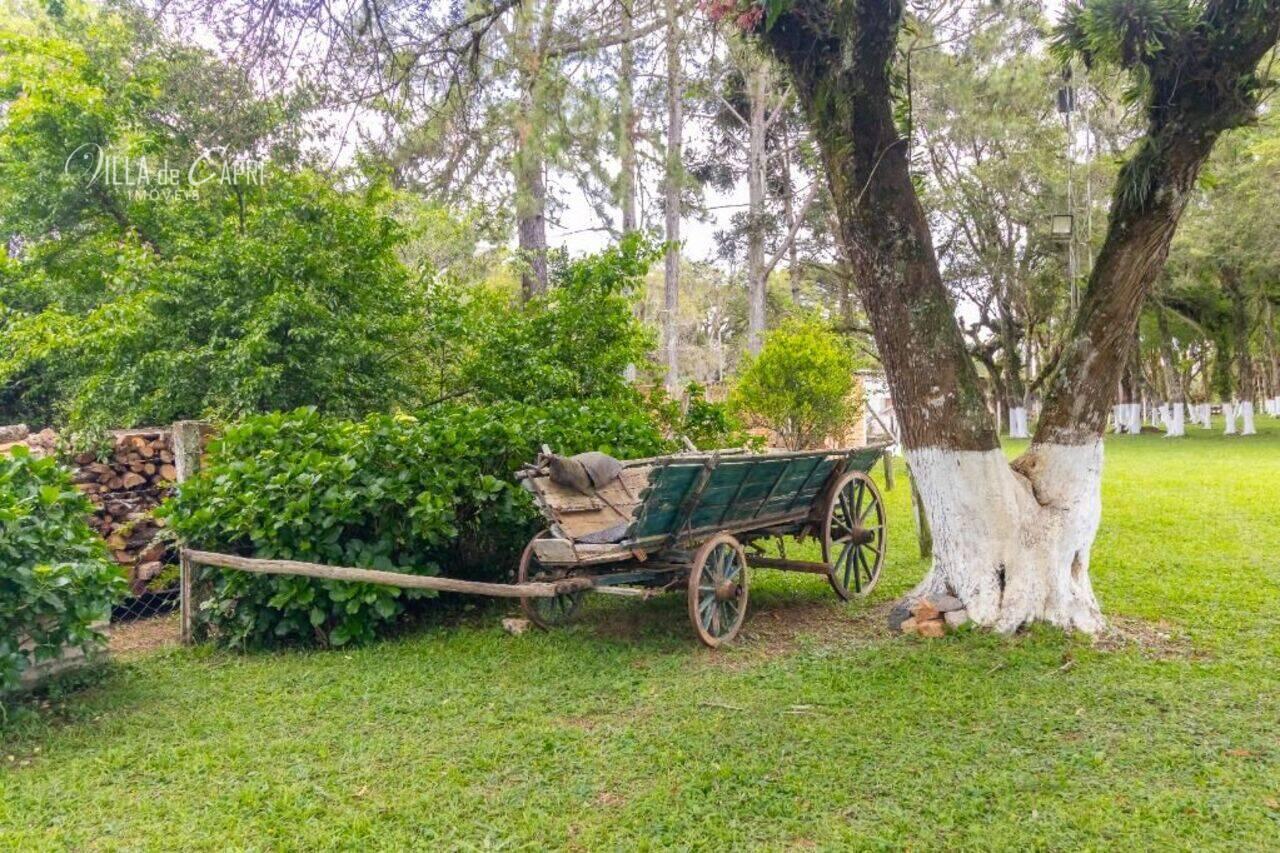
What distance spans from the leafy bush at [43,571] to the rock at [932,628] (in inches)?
166

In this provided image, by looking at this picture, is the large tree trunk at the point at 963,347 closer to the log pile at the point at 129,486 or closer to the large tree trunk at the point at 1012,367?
the log pile at the point at 129,486

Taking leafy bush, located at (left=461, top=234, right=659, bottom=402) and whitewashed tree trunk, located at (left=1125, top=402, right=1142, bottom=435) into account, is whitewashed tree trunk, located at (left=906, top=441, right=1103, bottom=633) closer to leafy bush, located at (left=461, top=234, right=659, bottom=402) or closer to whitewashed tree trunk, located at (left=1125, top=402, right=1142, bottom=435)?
leafy bush, located at (left=461, top=234, right=659, bottom=402)

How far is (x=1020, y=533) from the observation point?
4867 mm

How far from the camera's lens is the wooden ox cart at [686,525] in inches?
182

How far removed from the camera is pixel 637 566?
4988 millimetres

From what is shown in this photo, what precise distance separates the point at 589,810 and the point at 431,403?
5.26m

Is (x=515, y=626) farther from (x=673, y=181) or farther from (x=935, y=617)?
(x=673, y=181)

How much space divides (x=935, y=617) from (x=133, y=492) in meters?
5.74

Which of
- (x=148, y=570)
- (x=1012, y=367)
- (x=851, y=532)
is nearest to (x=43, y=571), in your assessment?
(x=148, y=570)

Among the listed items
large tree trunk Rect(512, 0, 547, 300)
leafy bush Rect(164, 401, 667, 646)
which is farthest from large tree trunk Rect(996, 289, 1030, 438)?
leafy bush Rect(164, 401, 667, 646)

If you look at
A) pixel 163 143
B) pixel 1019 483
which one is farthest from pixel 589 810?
pixel 163 143

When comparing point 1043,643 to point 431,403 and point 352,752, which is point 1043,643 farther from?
point 431,403

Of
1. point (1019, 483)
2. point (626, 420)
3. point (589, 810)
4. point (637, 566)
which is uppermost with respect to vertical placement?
point (626, 420)

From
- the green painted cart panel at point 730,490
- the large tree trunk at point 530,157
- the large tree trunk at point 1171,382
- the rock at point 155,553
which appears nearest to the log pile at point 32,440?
the rock at point 155,553
